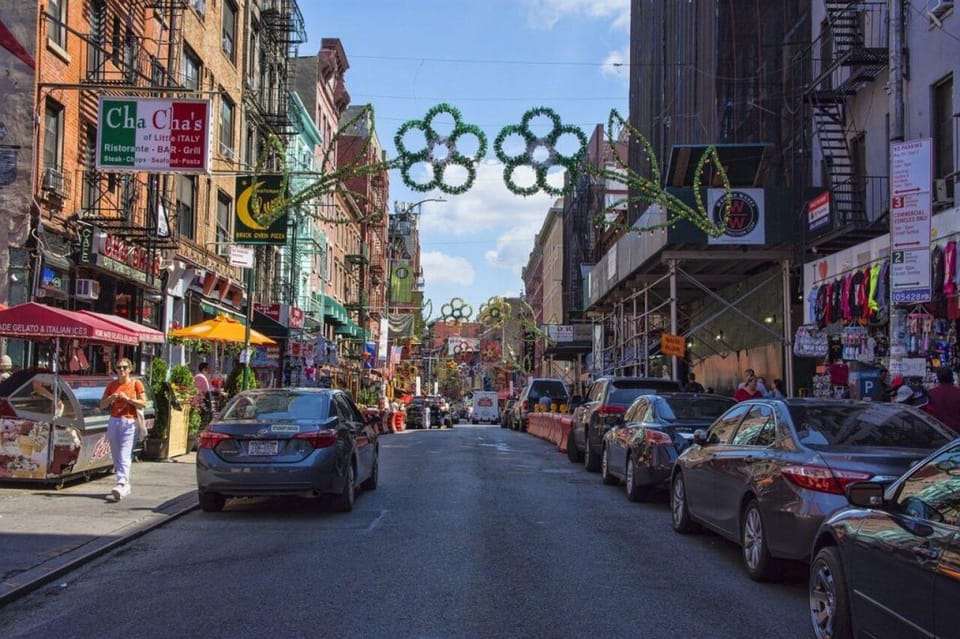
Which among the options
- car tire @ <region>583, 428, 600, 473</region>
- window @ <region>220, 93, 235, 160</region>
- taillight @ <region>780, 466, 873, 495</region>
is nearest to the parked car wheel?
car tire @ <region>583, 428, 600, 473</region>

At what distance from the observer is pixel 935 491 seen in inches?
190

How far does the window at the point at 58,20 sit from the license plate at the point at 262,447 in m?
10.4

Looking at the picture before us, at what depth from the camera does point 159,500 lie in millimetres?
12320

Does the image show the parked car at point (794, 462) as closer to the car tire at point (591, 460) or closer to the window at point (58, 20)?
the car tire at point (591, 460)

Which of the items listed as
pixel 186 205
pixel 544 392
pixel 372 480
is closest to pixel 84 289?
pixel 186 205

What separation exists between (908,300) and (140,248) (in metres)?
16.6

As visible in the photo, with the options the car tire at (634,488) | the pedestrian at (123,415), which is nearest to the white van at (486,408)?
the car tire at (634,488)

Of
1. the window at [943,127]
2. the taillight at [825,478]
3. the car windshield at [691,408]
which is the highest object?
the window at [943,127]

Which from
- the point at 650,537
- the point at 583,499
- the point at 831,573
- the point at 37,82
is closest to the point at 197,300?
the point at 37,82

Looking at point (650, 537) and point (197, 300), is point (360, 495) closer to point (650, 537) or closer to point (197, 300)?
point (650, 537)

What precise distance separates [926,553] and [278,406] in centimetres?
853

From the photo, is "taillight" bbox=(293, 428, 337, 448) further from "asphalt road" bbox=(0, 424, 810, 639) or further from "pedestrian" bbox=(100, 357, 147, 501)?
"pedestrian" bbox=(100, 357, 147, 501)

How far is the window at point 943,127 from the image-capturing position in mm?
16672

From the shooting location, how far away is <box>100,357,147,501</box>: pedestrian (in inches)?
480
